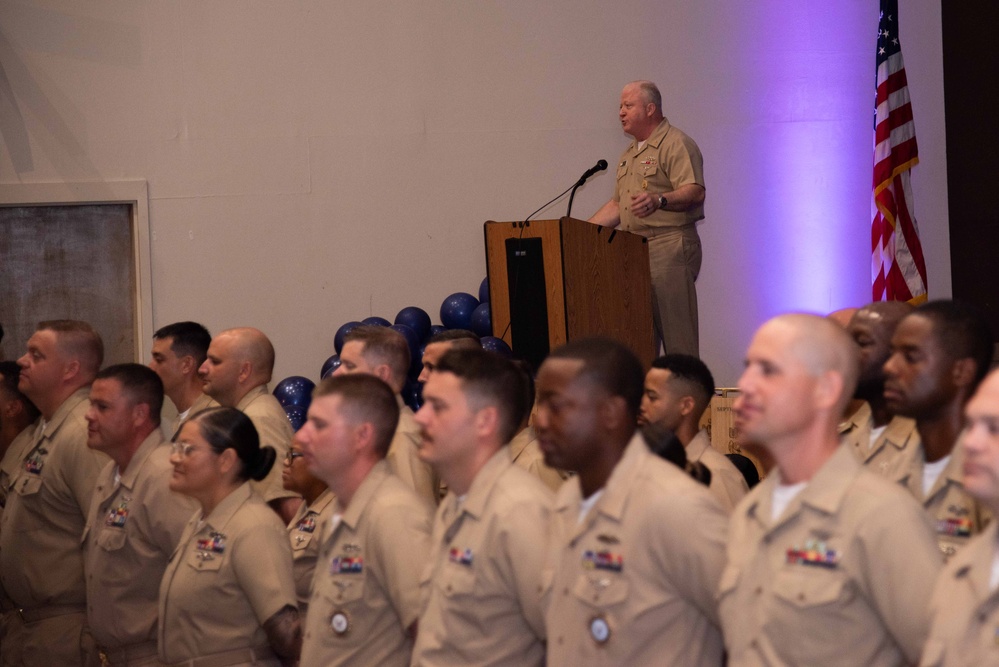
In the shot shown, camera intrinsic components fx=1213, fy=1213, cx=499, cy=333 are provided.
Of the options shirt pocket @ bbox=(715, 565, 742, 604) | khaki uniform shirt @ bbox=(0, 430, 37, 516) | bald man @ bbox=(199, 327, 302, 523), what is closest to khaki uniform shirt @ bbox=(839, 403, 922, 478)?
shirt pocket @ bbox=(715, 565, 742, 604)

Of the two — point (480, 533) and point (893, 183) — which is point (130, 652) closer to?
point (480, 533)

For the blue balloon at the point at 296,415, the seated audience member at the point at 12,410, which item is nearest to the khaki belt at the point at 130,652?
the seated audience member at the point at 12,410

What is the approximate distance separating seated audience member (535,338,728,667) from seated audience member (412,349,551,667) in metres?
0.10

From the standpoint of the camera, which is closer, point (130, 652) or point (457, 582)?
point (457, 582)

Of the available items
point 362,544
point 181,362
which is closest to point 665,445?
point 362,544

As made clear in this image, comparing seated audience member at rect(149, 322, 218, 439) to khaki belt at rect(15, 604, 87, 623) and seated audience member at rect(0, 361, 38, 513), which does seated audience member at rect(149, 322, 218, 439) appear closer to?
seated audience member at rect(0, 361, 38, 513)

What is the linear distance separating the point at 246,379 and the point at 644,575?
281 centimetres

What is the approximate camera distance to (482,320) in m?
6.81

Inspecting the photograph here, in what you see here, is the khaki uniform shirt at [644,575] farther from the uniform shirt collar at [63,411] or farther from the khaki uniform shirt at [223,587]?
the uniform shirt collar at [63,411]

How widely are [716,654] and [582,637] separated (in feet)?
0.94

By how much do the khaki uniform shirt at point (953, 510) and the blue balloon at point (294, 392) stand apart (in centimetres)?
427

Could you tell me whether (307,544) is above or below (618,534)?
below

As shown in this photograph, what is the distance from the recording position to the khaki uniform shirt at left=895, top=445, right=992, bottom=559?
265 centimetres

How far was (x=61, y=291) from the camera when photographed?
7777 millimetres
